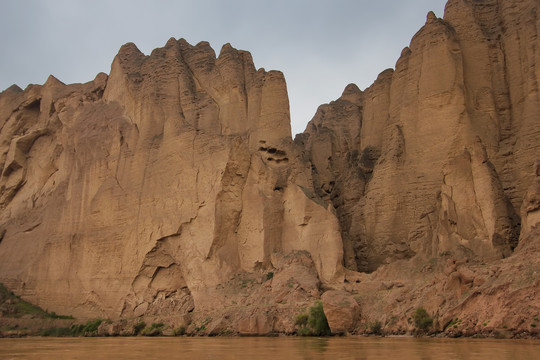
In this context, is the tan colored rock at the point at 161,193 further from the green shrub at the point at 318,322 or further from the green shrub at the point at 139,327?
the green shrub at the point at 318,322

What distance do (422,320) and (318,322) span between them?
505 cm

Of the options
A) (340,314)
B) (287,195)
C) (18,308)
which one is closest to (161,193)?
(287,195)

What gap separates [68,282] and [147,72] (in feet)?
57.3

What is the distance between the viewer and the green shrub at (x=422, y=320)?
22.7m

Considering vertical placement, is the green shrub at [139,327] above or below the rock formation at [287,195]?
below

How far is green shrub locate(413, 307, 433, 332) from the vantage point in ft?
74.5

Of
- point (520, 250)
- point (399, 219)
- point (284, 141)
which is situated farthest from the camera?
point (284, 141)

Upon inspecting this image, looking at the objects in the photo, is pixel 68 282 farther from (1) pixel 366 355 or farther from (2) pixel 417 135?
(1) pixel 366 355

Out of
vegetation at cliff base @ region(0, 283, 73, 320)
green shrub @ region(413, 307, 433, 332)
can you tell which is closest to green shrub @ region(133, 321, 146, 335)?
vegetation at cliff base @ region(0, 283, 73, 320)

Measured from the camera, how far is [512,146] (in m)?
31.0

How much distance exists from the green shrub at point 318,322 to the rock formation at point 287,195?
26.1 inches

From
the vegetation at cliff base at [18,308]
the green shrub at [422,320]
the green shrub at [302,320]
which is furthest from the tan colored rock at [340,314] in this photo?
the vegetation at cliff base at [18,308]

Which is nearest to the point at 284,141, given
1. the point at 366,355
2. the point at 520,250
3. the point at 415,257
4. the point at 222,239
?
the point at 222,239

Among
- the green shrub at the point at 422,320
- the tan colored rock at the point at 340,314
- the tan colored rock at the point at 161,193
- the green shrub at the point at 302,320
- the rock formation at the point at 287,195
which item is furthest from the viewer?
the tan colored rock at the point at 161,193
